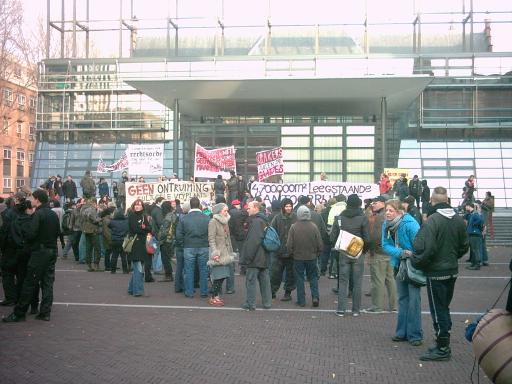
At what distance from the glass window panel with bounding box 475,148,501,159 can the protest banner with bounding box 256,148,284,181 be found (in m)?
13.1

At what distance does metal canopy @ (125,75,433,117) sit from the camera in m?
25.7

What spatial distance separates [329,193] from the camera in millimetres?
21797

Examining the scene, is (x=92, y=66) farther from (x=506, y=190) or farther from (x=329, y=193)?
(x=506, y=190)

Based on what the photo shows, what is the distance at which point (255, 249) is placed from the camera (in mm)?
11273

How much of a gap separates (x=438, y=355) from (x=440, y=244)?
4.40 ft

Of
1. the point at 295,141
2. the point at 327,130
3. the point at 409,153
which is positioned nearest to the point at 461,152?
the point at 409,153

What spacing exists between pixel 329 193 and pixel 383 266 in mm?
10756

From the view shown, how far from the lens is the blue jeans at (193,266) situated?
492 inches

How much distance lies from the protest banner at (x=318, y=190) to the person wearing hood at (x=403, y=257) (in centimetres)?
1232

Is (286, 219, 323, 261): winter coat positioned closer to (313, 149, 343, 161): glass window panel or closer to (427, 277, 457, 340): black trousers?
(427, 277, 457, 340): black trousers

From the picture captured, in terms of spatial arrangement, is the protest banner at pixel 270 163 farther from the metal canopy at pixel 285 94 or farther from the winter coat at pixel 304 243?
the winter coat at pixel 304 243

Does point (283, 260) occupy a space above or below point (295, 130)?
below

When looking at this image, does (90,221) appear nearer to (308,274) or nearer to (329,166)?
(308,274)

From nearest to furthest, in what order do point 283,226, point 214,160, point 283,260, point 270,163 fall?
point 283,260
point 283,226
point 270,163
point 214,160
